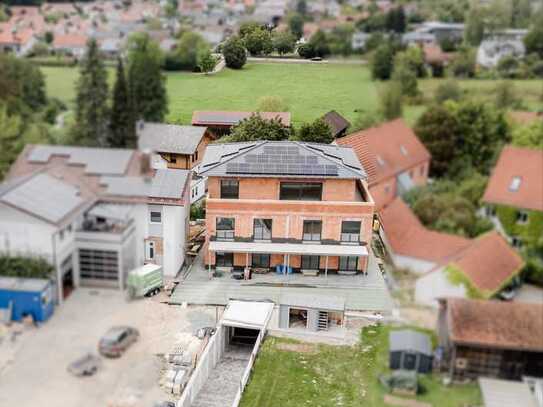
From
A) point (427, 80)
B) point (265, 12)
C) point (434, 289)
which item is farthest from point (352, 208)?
point (434, 289)

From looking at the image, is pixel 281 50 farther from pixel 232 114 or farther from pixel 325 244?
pixel 325 244

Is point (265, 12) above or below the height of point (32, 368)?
above

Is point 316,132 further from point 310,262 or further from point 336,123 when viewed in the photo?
point 310,262

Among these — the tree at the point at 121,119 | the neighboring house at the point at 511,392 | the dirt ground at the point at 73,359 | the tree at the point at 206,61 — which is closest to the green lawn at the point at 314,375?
the neighboring house at the point at 511,392

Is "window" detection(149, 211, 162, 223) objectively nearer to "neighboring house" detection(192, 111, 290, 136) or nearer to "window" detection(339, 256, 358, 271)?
"neighboring house" detection(192, 111, 290, 136)

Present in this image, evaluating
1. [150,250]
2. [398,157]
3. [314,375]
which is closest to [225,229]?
[150,250]
